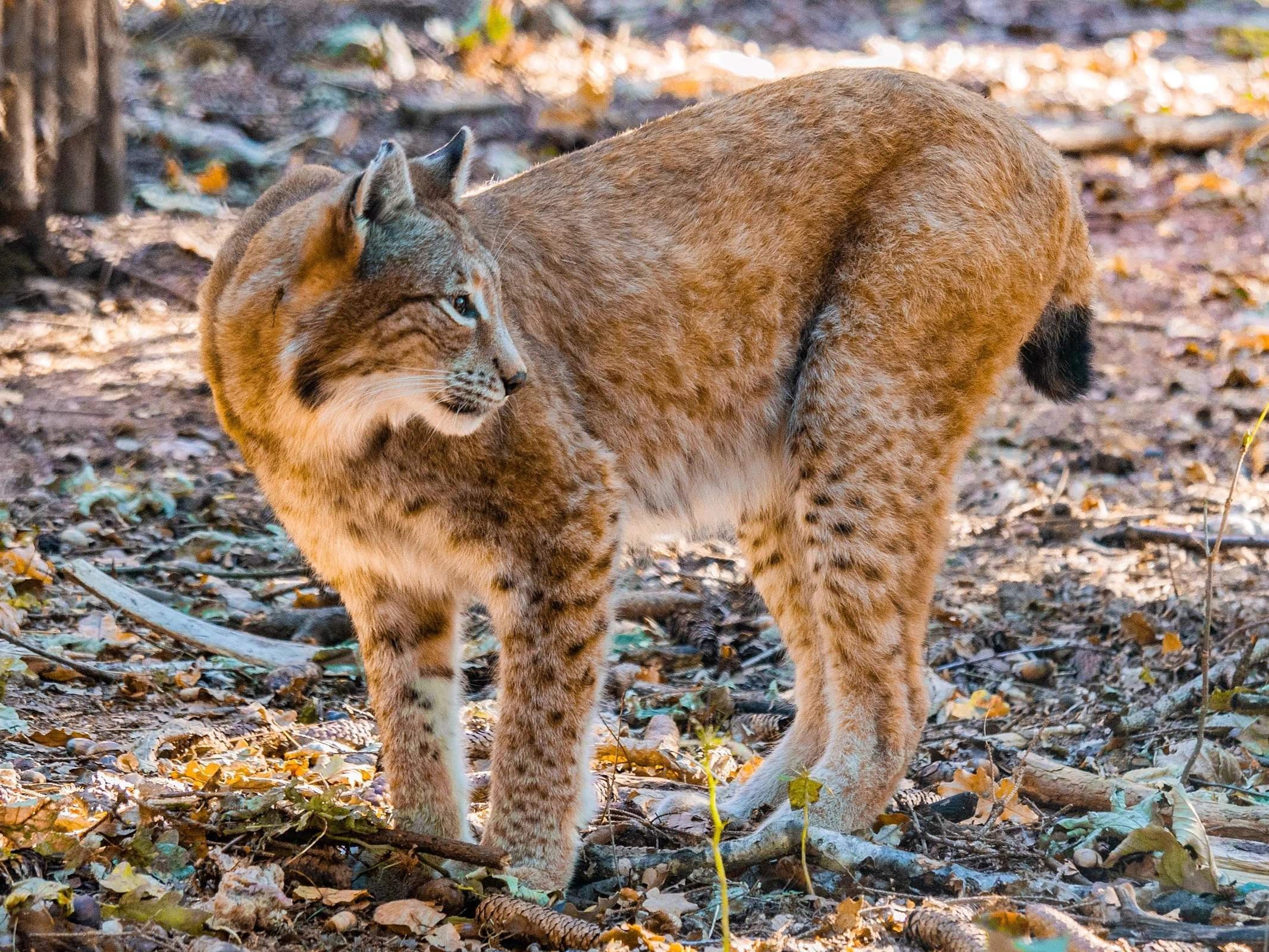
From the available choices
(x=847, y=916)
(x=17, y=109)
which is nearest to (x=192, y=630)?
(x=847, y=916)

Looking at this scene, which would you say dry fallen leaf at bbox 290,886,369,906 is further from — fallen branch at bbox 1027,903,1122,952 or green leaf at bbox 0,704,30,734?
fallen branch at bbox 1027,903,1122,952

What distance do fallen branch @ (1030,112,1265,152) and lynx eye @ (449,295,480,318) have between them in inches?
318

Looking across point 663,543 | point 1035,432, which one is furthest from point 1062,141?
point 663,543

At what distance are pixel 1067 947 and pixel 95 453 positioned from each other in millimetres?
4884

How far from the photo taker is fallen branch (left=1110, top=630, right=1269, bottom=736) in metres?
4.71

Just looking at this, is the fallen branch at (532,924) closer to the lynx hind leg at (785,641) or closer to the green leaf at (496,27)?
the lynx hind leg at (785,641)

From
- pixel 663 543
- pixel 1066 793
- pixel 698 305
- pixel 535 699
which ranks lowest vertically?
pixel 663 543

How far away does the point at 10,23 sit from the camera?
7086 mm

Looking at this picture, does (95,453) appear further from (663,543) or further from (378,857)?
(378,857)

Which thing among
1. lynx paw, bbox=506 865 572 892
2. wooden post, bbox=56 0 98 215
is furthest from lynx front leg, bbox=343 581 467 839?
wooden post, bbox=56 0 98 215

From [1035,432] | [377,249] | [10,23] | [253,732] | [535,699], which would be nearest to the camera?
[377,249]

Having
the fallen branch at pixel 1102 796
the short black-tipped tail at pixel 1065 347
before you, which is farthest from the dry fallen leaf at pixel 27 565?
the short black-tipped tail at pixel 1065 347

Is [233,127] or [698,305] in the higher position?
[698,305]

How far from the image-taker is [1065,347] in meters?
4.95
